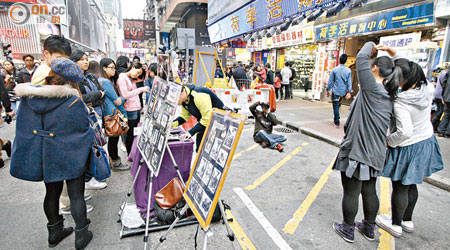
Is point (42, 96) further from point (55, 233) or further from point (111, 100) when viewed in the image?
point (111, 100)

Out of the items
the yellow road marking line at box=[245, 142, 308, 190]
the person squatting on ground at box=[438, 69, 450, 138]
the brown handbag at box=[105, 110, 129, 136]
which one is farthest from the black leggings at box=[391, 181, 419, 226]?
the person squatting on ground at box=[438, 69, 450, 138]

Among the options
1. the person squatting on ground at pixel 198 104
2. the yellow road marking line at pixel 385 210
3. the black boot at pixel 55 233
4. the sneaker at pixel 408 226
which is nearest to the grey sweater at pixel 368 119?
the yellow road marking line at pixel 385 210

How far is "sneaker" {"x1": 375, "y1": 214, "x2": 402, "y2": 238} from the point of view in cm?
269

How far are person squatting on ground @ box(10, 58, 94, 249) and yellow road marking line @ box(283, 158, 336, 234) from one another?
234 cm

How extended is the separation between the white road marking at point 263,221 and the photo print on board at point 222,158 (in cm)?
142

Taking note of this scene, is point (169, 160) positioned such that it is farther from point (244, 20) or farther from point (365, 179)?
point (244, 20)

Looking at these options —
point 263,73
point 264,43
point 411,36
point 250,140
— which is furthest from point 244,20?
point 250,140

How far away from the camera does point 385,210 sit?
3.27 meters

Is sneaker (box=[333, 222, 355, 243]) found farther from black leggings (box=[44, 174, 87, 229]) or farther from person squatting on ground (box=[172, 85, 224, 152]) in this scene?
black leggings (box=[44, 174, 87, 229])

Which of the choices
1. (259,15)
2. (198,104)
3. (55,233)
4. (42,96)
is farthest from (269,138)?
(259,15)

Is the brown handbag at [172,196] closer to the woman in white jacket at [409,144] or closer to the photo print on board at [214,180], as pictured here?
the photo print on board at [214,180]

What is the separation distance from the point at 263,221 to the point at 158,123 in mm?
1735

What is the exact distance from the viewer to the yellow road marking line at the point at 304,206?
285cm

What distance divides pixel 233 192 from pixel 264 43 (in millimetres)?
14474
